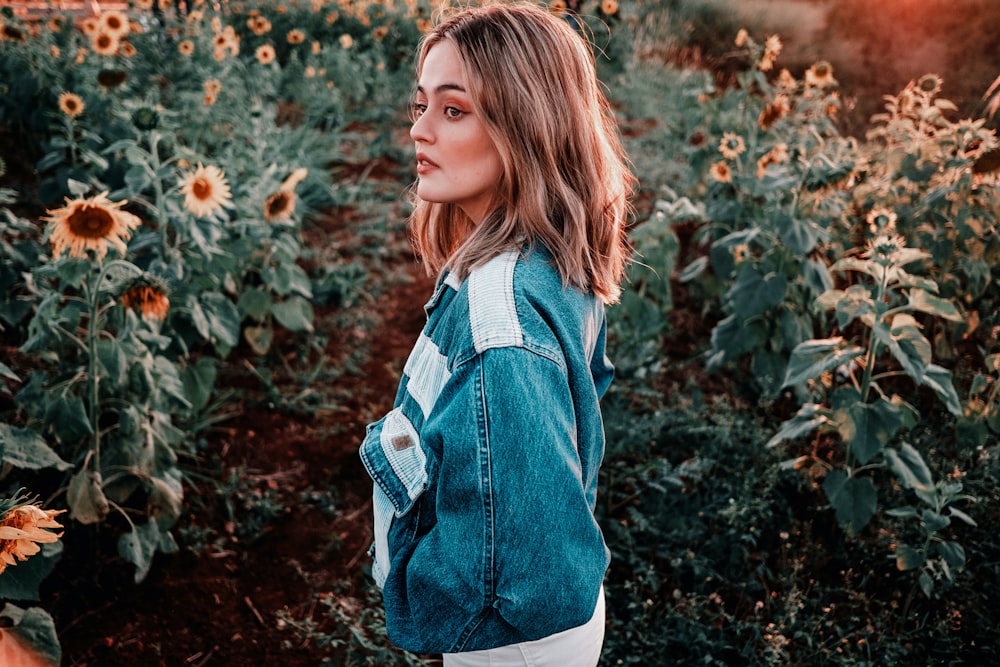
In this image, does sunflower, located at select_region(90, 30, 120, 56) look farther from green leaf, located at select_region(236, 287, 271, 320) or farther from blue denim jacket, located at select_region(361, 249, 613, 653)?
blue denim jacket, located at select_region(361, 249, 613, 653)

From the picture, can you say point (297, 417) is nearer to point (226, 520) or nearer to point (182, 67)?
point (226, 520)

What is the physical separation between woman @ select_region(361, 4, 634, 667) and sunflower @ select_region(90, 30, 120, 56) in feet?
14.0

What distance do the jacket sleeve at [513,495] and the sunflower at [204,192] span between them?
6.68 feet

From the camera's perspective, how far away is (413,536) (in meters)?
1.25

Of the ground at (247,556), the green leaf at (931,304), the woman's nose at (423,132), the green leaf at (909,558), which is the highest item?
the woman's nose at (423,132)

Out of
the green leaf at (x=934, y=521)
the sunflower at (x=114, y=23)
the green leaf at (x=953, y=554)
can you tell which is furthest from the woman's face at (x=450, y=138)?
the sunflower at (x=114, y=23)

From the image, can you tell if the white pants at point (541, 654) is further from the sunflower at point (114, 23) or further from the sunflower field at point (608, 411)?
the sunflower at point (114, 23)

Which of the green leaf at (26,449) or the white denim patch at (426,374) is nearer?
the white denim patch at (426,374)

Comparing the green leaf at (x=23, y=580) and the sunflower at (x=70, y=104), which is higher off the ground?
the sunflower at (x=70, y=104)

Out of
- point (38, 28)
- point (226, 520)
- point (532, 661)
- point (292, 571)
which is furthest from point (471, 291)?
point (38, 28)

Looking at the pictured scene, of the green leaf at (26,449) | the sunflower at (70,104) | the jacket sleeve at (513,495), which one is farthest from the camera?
the sunflower at (70,104)

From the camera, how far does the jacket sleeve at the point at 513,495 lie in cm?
103

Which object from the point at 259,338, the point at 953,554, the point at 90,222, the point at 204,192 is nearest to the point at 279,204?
the point at 204,192

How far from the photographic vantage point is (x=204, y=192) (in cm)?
284
